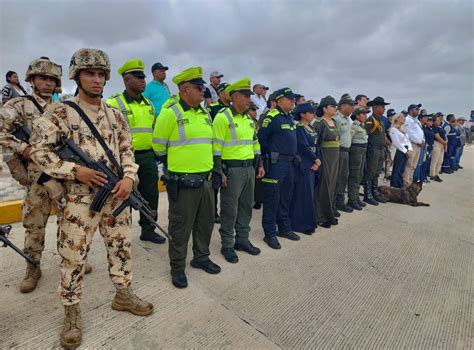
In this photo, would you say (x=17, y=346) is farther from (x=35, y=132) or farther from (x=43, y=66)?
(x=43, y=66)

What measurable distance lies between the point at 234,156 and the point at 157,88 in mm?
2744

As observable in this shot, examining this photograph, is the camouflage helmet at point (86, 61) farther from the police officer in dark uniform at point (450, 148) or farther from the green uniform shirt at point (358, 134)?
the police officer in dark uniform at point (450, 148)

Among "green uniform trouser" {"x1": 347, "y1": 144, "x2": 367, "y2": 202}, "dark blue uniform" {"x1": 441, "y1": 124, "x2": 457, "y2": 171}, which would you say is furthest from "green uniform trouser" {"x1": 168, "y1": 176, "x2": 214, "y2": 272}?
"dark blue uniform" {"x1": 441, "y1": 124, "x2": 457, "y2": 171}

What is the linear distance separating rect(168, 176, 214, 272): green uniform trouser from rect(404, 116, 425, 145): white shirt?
6.73m

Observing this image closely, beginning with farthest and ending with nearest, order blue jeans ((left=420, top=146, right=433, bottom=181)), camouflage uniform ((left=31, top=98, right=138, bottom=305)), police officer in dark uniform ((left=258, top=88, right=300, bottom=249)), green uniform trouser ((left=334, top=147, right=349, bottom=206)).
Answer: blue jeans ((left=420, top=146, right=433, bottom=181)) < green uniform trouser ((left=334, top=147, right=349, bottom=206)) < police officer in dark uniform ((left=258, top=88, right=300, bottom=249)) < camouflage uniform ((left=31, top=98, right=138, bottom=305))

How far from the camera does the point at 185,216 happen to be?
278 cm

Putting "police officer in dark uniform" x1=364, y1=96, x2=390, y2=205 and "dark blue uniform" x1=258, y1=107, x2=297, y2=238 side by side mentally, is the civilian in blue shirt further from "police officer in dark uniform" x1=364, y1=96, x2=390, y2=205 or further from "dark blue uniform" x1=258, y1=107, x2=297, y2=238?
"police officer in dark uniform" x1=364, y1=96, x2=390, y2=205

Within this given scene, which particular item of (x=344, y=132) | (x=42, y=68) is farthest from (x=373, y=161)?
(x=42, y=68)

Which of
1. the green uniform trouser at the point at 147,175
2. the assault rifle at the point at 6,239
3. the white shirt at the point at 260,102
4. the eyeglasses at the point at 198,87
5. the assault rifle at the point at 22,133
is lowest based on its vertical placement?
the assault rifle at the point at 6,239

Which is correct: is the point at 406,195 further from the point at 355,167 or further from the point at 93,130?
the point at 93,130

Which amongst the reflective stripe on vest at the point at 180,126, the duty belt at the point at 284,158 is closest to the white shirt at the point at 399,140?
the duty belt at the point at 284,158

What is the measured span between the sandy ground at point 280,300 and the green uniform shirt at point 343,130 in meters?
1.75

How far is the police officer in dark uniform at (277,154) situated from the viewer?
3.82 meters

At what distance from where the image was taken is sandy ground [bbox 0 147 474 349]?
2186mm
